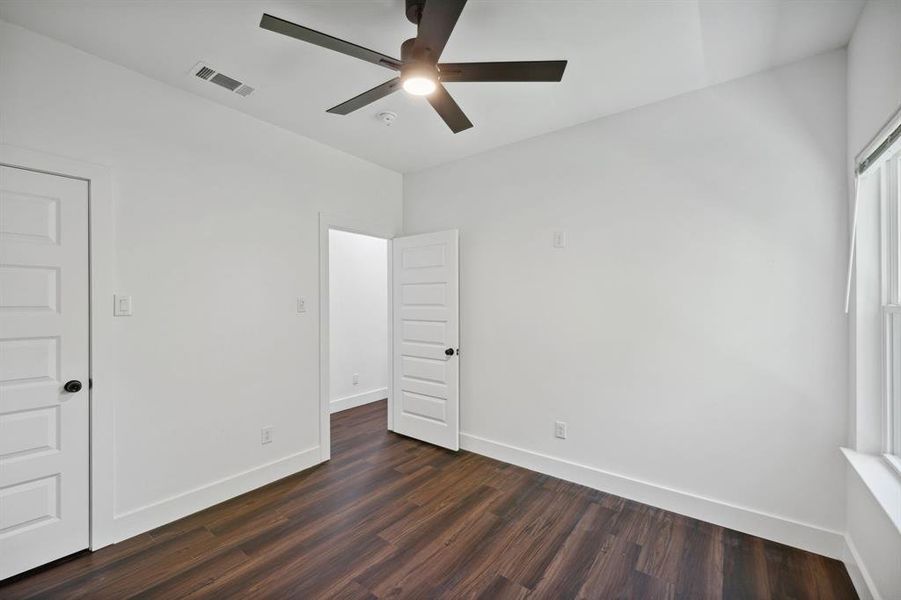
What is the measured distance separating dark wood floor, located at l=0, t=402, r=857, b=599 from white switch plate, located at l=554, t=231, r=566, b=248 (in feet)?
6.26

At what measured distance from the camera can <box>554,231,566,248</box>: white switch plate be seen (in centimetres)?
308

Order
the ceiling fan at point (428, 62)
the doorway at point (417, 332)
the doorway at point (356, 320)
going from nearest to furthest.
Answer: the ceiling fan at point (428, 62), the doorway at point (417, 332), the doorway at point (356, 320)

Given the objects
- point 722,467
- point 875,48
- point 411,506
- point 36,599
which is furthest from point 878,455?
point 36,599

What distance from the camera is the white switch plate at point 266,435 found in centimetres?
294

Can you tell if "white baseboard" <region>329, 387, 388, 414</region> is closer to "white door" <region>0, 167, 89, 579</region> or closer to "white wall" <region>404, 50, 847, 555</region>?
"white wall" <region>404, 50, 847, 555</region>

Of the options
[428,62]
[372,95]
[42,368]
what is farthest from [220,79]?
[42,368]

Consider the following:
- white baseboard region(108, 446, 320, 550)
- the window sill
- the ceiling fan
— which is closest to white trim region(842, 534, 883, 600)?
the window sill

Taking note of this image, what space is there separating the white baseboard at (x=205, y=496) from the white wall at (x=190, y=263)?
0.01 meters

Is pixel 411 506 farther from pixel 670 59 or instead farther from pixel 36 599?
pixel 670 59

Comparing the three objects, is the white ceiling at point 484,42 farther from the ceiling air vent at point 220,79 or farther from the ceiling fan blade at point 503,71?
the ceiling fan blade at point 503,71

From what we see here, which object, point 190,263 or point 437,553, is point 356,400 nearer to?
point 190,263

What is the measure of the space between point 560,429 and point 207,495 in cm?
264

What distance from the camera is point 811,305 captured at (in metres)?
2.18

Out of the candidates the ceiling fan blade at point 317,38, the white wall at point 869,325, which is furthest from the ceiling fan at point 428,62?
the white wall at point 869,325
